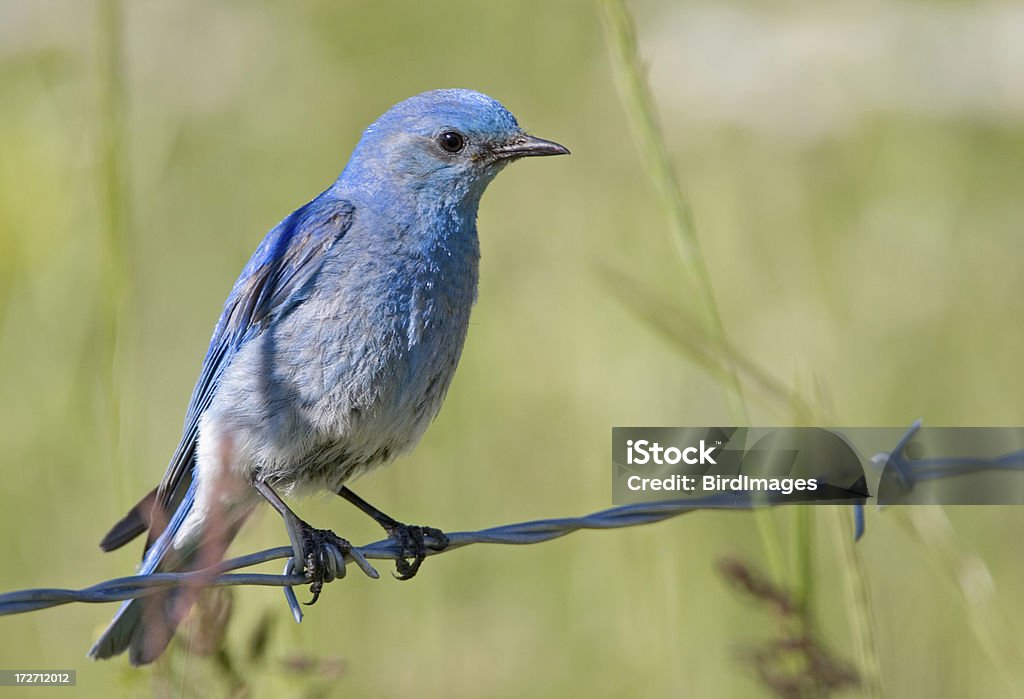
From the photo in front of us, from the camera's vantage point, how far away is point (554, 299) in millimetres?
6867

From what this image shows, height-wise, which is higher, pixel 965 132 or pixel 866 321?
pixel 965 132

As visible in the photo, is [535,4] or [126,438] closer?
[126,438]

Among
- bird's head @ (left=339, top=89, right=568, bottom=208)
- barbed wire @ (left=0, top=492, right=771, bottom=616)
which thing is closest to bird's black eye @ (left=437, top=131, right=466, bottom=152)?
bird's head @ (left=339, top=89, right=568, bottom=208)

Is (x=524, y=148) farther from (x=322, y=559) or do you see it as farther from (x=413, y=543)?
(x=322, y=559)

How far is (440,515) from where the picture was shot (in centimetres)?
565

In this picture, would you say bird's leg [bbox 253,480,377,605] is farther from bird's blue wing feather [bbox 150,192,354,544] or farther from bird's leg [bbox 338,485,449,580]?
bird's blue wing feather [bbox 150,192,354,544]

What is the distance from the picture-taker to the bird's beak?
430cm

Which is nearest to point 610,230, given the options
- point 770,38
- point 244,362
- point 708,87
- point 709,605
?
point 708,87

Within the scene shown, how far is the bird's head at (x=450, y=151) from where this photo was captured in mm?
4312

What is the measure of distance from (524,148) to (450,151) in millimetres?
253

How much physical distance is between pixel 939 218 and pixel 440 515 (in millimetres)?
3278

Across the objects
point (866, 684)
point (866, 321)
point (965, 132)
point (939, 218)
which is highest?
point (965, 132)

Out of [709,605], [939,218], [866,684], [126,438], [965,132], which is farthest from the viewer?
[965,132]

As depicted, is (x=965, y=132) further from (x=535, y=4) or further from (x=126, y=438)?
(x=126, y=438)
